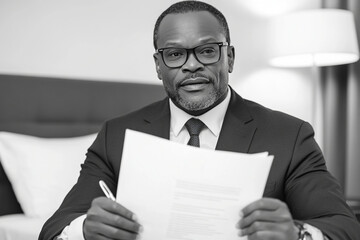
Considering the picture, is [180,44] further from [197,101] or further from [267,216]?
[267,216]

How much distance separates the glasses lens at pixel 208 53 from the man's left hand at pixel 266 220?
56 centimetres

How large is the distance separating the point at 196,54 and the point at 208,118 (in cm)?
21

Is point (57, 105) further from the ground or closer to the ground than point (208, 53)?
closer to the ground

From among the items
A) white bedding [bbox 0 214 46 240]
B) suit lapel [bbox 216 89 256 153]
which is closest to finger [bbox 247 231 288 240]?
suit lapel [bbox 216 89 256 153]

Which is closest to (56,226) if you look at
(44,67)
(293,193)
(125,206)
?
(125,206)

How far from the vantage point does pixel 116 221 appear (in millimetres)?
1103

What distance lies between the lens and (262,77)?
3361 millimetres

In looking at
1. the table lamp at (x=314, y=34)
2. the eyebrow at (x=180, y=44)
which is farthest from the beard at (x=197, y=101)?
the table lamp at (x=314, y=34)

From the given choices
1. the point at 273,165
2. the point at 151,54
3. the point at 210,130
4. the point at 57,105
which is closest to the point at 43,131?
the point at 57,105

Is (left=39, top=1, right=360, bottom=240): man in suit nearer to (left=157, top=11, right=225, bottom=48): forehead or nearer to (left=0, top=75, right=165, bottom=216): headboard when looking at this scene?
(left=157, top=11, right=225, bottom=48): forehead

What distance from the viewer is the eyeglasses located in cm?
149

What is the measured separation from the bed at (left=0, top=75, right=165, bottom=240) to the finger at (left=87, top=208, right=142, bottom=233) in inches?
38.8

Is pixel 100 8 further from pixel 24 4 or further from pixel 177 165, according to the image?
pixel 177 165

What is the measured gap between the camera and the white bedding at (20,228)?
79.7 inches
